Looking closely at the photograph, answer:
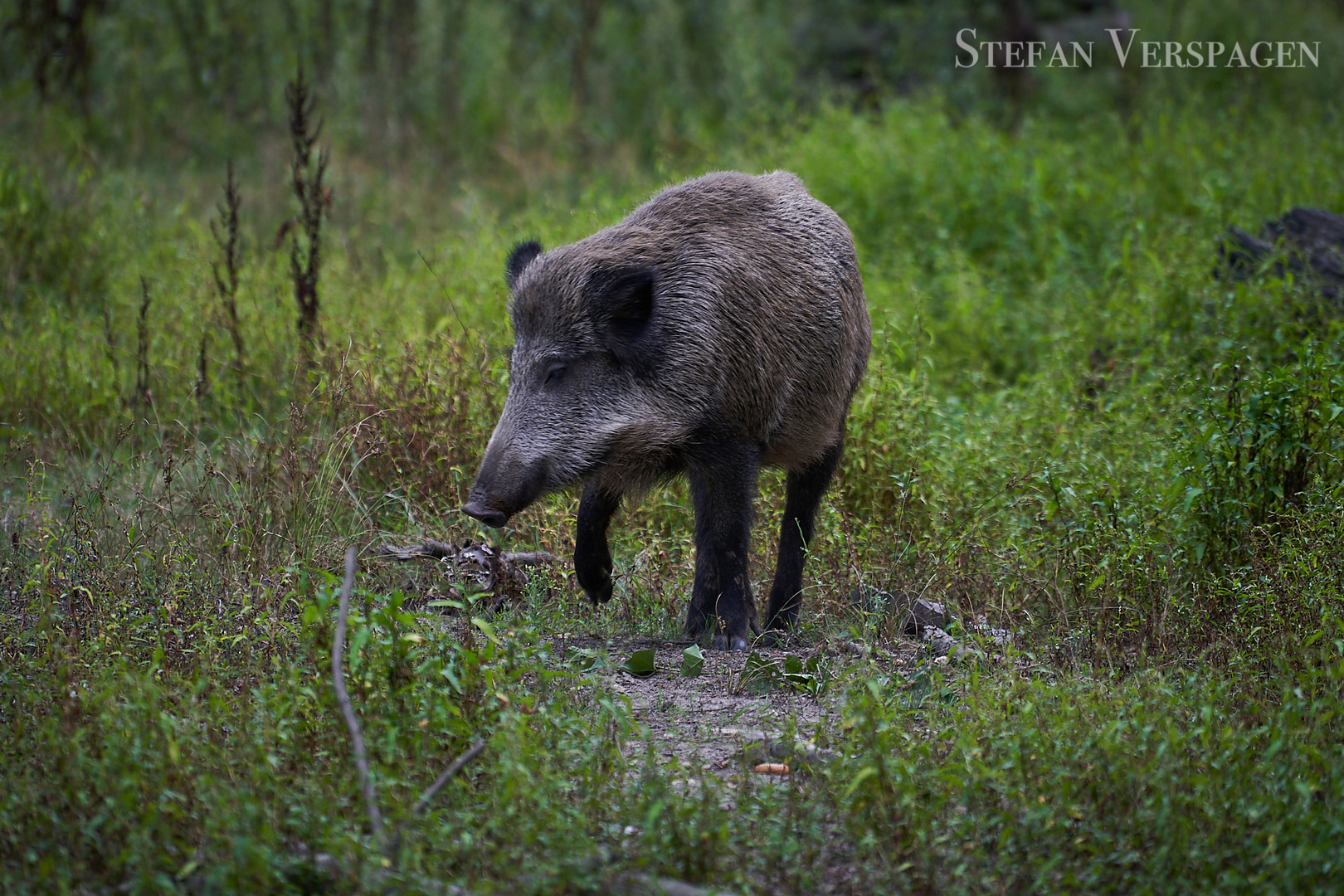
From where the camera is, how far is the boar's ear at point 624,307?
4.35m

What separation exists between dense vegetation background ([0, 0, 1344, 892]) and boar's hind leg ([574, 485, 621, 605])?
0.17m

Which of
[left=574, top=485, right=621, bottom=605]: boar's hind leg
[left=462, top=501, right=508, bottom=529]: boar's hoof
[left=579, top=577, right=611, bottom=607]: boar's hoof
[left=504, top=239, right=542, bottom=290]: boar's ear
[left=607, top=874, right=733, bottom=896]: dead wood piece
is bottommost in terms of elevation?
[left=579, top=577, right=611, bottom=607]: boar's hoof

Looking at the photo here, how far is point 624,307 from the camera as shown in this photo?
4395mm

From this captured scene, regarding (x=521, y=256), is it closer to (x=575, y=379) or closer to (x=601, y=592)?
(x=575, y=379)

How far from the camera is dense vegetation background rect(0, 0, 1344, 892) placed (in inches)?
112

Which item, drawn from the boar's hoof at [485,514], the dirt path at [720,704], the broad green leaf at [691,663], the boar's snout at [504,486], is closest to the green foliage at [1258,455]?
the dirt path at [720,704]

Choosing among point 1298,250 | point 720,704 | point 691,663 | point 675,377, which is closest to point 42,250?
point 675,377

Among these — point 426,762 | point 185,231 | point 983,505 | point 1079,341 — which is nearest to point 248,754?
point 426,762

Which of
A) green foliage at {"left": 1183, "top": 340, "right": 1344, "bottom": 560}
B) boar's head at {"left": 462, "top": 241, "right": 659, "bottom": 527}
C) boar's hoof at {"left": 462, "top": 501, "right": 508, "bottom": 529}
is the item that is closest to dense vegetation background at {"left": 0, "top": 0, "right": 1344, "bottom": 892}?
green foliage at {"left": 1183, "top": 340, "right": 1344, "bottom": 560}

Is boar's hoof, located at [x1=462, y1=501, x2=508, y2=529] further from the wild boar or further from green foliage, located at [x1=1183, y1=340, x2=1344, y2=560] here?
green foliage, located at [x1=1183, y1=340, x2=1344, y2=560]

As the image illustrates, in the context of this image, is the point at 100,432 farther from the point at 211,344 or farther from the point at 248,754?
the point at 248,754

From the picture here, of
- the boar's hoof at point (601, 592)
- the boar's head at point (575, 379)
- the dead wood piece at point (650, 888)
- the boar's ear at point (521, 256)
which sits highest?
the boar's ear at point (521, 256)

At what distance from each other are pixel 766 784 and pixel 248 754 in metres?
1.36

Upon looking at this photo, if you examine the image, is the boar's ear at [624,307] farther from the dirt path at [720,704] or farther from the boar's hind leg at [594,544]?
the dirt path at [720,704]
